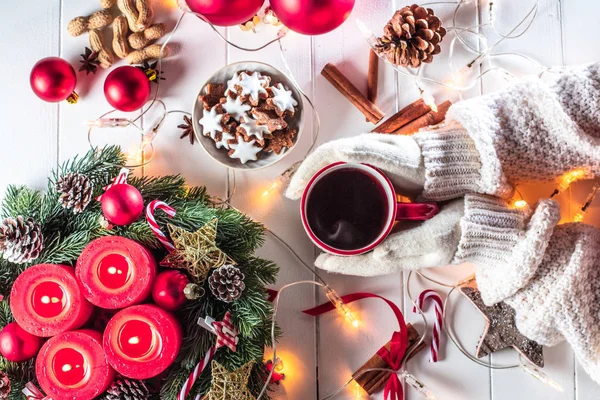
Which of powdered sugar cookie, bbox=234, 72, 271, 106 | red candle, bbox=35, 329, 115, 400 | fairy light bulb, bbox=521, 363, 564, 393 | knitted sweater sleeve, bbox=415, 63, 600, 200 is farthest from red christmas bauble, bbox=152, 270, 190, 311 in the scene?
fairy light bulb, bbox=521, 363, 564, 393

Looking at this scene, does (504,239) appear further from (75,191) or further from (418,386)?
(75,191)

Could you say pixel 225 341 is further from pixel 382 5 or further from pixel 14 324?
pixel 382 5

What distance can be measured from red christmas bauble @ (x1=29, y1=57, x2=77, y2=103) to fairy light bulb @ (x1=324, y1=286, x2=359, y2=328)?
625 millimetres

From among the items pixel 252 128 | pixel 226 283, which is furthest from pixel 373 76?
pixel 226 283

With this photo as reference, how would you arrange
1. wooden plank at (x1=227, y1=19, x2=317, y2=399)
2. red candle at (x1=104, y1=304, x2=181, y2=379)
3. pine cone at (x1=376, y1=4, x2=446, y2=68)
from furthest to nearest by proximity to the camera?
wooden plank at (x1=227, y1=19, x2=317, y2=399), pine cone at (x1=376, y1=4, x2=446, y2=68), red candle at (x1=104, y1=304, x2=181, y2=379)

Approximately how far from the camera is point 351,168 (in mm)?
907

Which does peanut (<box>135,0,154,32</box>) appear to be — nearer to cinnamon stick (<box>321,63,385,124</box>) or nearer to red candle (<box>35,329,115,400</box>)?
cinnamon stick (<box>321,63,385,124</box>)

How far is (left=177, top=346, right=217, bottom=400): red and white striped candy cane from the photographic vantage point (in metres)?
0.85

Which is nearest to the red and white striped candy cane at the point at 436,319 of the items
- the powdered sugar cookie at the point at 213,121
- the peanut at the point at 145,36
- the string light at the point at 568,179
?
the string light at the point at 568,179

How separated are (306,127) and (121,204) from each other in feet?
→ 1.31

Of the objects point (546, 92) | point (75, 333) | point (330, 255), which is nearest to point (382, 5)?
point (546, 92)

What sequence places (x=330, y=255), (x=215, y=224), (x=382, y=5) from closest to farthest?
(x=215, y=224) → (x=330, y=255) → (x=382, y=5)

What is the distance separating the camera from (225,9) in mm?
890

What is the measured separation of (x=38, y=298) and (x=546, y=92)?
894mm
